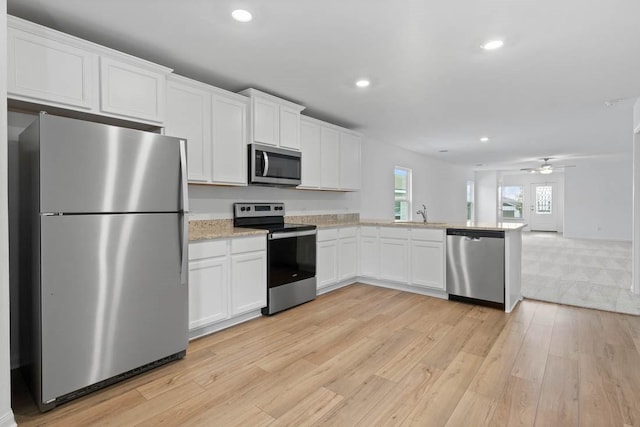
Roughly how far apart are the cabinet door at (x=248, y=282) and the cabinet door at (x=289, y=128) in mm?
1318

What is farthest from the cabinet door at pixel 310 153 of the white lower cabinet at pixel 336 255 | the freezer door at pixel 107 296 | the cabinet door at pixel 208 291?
the freezer door at pixel 107 296

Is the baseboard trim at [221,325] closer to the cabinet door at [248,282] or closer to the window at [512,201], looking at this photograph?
the cabinet door at [248,282]

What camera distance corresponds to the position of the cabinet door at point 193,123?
276cm

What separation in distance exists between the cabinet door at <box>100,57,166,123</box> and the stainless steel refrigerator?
0.40m

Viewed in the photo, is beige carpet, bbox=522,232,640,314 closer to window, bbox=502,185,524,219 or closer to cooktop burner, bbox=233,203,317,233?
cooktop burner, bbox=233,203,317,233

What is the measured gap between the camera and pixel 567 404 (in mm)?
1894

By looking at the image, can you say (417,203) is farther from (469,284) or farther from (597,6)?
(597,6)

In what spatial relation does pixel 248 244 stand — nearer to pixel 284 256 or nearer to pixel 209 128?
pixel 284 256

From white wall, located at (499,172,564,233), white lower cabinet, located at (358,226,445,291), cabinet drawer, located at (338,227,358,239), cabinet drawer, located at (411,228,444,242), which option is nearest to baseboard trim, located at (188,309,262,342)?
cabinet drawer, located at (338,227,358,239)

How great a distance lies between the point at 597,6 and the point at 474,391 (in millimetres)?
2475

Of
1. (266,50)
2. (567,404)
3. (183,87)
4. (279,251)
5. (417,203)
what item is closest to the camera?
(567,404)

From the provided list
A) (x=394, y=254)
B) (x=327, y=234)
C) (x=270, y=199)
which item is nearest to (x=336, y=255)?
(x=327, y=234)

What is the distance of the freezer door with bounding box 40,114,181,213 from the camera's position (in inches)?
71.1

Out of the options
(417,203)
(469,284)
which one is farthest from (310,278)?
(417,203)
